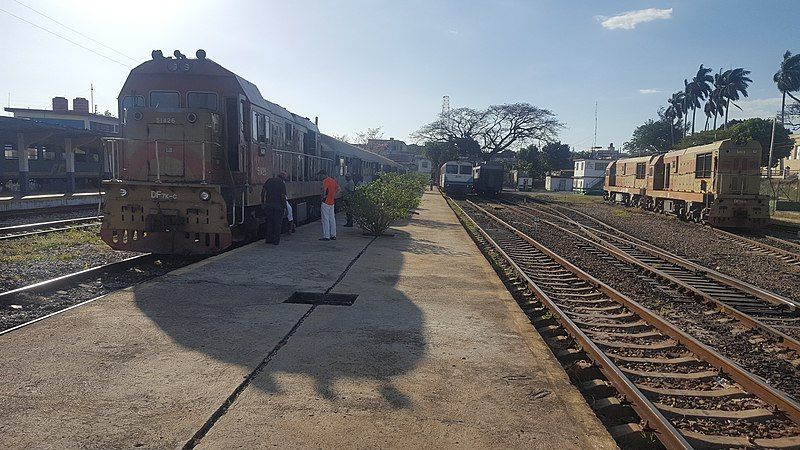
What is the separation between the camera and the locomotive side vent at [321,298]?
6.55 meters

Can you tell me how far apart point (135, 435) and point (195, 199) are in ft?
20.3

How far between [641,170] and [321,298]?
25268 millimetres

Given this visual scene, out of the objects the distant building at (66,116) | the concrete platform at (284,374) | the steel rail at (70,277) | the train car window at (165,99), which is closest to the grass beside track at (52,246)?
the steel rail at (70,277)

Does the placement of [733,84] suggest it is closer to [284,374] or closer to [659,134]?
[659,134]

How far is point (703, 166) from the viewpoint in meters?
20.2

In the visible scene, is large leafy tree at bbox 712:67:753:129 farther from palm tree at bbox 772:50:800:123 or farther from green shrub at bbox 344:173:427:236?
green shrub at bbox 344:173:427:236

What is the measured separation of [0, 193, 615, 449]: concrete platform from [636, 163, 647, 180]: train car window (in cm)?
2312

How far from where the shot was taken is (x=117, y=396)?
3.71 m

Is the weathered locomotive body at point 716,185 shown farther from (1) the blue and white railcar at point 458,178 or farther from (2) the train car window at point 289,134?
(1) the blue and white railcar at point 458,178

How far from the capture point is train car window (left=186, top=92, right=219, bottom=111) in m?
10.1

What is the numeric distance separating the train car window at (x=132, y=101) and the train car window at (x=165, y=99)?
8.2 inches

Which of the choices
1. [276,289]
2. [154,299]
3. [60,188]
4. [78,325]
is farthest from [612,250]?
[60,188]

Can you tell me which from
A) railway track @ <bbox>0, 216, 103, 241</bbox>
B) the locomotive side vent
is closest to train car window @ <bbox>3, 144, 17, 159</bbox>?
railway track @ <bbox>0, 216, 103, 241</bbox>

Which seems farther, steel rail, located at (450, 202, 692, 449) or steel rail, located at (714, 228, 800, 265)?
steel rail, located at (714, 228, 800, 265)
